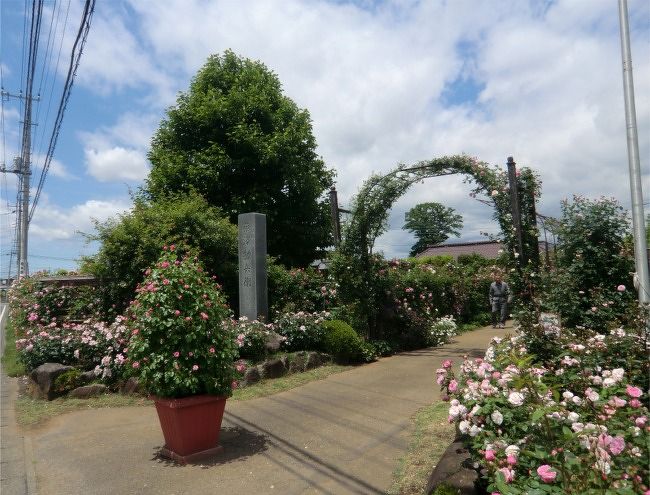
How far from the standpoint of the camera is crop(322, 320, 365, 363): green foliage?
356 inches

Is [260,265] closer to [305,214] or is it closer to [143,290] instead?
[143,290]

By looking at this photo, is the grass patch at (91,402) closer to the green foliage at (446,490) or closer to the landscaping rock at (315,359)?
the landscaping rock at (315,359)

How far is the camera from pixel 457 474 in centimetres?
326

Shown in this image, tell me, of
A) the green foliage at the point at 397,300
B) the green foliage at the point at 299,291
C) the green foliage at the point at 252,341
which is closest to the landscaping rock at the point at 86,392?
the green foliage at the point at 252,341

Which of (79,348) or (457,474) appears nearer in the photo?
(457,474)

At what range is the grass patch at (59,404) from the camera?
641 centimetres

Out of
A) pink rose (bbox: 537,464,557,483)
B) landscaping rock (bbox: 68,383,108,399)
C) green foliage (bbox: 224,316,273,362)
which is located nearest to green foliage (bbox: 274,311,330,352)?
green foliage (bbox: 224,316,273,362)

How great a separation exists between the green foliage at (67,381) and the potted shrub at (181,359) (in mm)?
3146

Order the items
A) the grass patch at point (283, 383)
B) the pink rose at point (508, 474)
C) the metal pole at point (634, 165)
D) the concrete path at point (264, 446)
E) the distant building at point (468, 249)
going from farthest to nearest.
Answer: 1. the distant building at point (468, 249)
2. the grass patch at point (283, 383)
3. the metal pole at point (634, 165)
4. the concrete path at point (264, 446)
5. the pink rose at point (508, 474)

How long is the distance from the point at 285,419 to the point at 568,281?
13.0 ft

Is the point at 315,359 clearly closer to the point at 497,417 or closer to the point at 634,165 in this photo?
the point at 634,165

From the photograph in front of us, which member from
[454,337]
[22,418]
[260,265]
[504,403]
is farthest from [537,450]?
[454,337]

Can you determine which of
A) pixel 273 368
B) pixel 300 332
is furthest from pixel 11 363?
pixel 300 332

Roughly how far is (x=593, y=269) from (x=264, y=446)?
4535 mm
